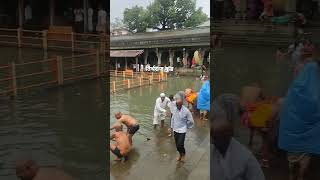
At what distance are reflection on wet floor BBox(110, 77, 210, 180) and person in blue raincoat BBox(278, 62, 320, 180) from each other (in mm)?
331

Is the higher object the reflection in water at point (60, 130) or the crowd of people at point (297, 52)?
the crowd of people at point (297, 52)

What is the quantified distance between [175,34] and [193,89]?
0.85ft

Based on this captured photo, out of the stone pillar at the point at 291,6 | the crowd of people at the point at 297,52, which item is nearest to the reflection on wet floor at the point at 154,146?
the crowd of people at the point at 297,52

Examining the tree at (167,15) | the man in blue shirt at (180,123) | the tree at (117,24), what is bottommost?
the man in blue shirt at (180,123)

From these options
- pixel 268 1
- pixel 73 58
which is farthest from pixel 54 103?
pixel 268 1

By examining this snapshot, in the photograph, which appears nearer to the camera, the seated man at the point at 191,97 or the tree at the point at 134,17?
the tree at the point at 134,17

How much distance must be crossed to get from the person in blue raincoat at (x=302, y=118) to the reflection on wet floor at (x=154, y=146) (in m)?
0.33

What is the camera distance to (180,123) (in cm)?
199

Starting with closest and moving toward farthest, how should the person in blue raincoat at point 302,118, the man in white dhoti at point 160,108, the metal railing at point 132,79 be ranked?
the person in blue raincoat at point 302,118
the metal railing at point 132,79
the man in white dhoti at point 160,108

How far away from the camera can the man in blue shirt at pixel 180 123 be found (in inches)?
76.2

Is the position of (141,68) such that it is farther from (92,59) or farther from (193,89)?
(92,59)

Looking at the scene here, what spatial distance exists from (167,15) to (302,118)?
620 mm

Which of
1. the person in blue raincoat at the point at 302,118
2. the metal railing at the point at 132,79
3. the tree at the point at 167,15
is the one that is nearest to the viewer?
the person in blue raincoat at the point at 302,118

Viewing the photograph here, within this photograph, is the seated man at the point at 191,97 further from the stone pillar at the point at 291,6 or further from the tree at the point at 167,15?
the stone pillar at the point at 291,6
